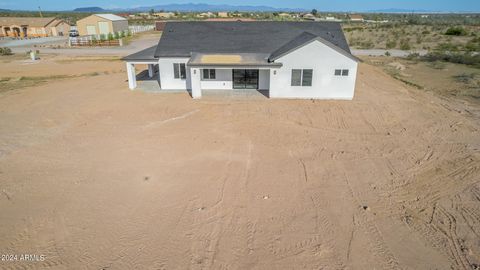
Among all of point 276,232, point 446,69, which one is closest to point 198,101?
point 276,232

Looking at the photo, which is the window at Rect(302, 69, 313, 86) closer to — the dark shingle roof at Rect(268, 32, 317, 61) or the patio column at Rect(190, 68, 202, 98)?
the dark shingle roof at Rect(268, 32, 317, 61)

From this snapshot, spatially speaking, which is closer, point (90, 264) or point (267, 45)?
point (90, 264)

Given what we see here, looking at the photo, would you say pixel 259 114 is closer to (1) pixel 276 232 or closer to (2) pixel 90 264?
(1) pixel 276 232

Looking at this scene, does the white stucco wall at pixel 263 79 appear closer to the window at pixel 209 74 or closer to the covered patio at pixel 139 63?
the window at pixel 209 74

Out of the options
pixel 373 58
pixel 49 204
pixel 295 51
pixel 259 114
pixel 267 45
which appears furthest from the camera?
pixel 373 58

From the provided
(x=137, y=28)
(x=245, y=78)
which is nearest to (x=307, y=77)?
(x=245, y=78)

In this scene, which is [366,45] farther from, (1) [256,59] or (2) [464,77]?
(1) [256,59]

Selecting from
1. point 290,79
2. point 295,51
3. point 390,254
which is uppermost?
point 295,51

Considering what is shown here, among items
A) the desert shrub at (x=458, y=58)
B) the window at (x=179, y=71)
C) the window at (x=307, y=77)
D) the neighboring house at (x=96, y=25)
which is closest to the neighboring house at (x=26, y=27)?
the neighboring house at (x=96, y=25)
